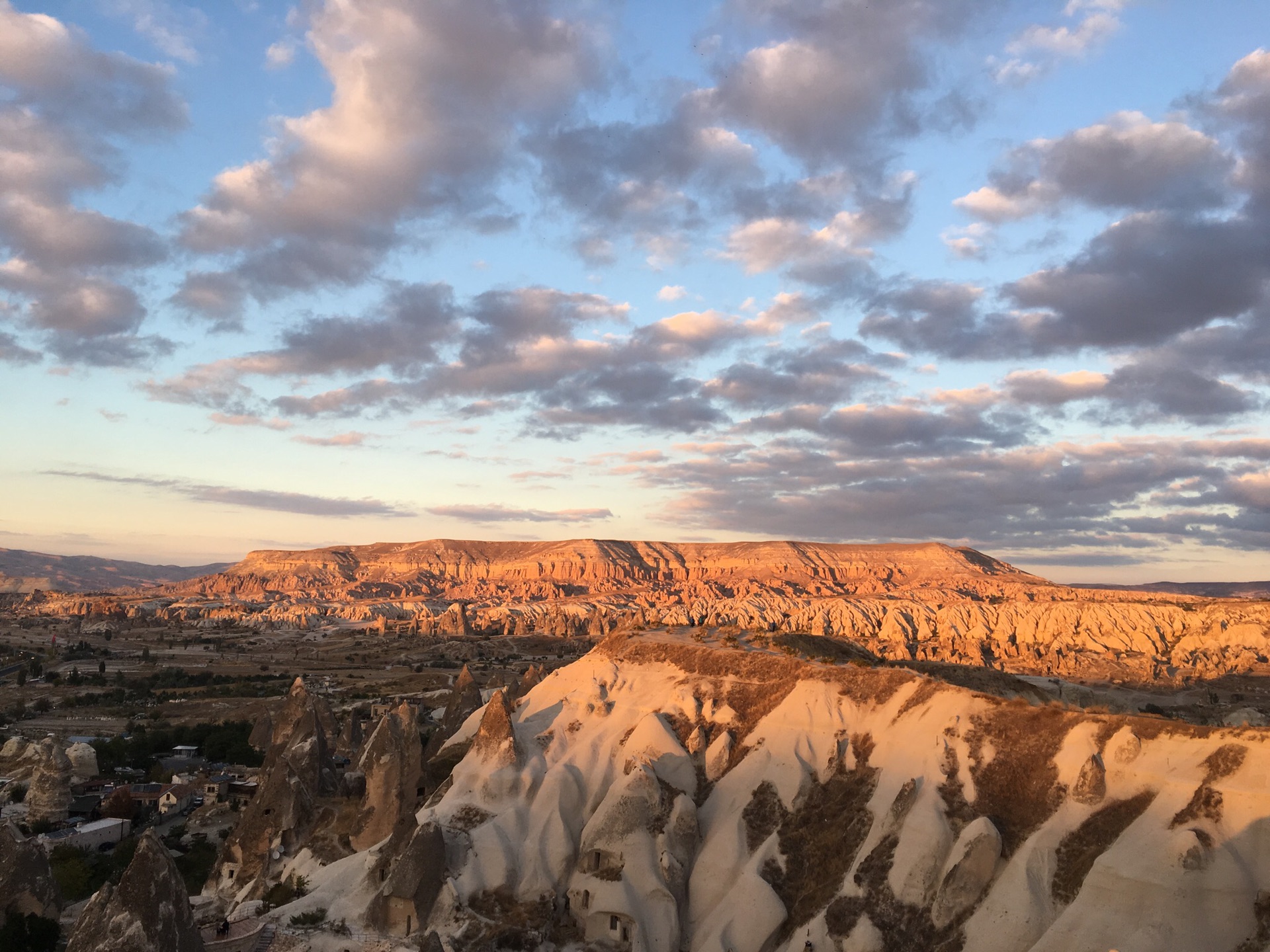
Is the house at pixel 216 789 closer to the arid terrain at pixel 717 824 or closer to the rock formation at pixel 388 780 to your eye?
the arid terrain at pixel 717 824

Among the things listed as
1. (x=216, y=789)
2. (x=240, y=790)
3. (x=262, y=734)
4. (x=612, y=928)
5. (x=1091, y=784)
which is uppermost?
(x=1091, y=784)

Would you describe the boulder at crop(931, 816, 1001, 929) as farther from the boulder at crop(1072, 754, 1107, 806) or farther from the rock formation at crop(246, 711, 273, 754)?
the rock formation at crop(246, 711, 273, 754)

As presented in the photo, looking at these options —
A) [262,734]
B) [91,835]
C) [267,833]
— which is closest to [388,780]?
[267,833]

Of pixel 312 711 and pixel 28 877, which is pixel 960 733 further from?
pixel 312 711

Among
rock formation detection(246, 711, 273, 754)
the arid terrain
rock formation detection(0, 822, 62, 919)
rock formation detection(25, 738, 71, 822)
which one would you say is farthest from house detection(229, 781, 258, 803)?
rock formation detection(0, 822, 62, 919)

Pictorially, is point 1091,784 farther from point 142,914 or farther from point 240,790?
point 240,790

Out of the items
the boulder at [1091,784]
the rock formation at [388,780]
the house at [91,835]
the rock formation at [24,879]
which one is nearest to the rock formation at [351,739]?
the house at [91,835]
